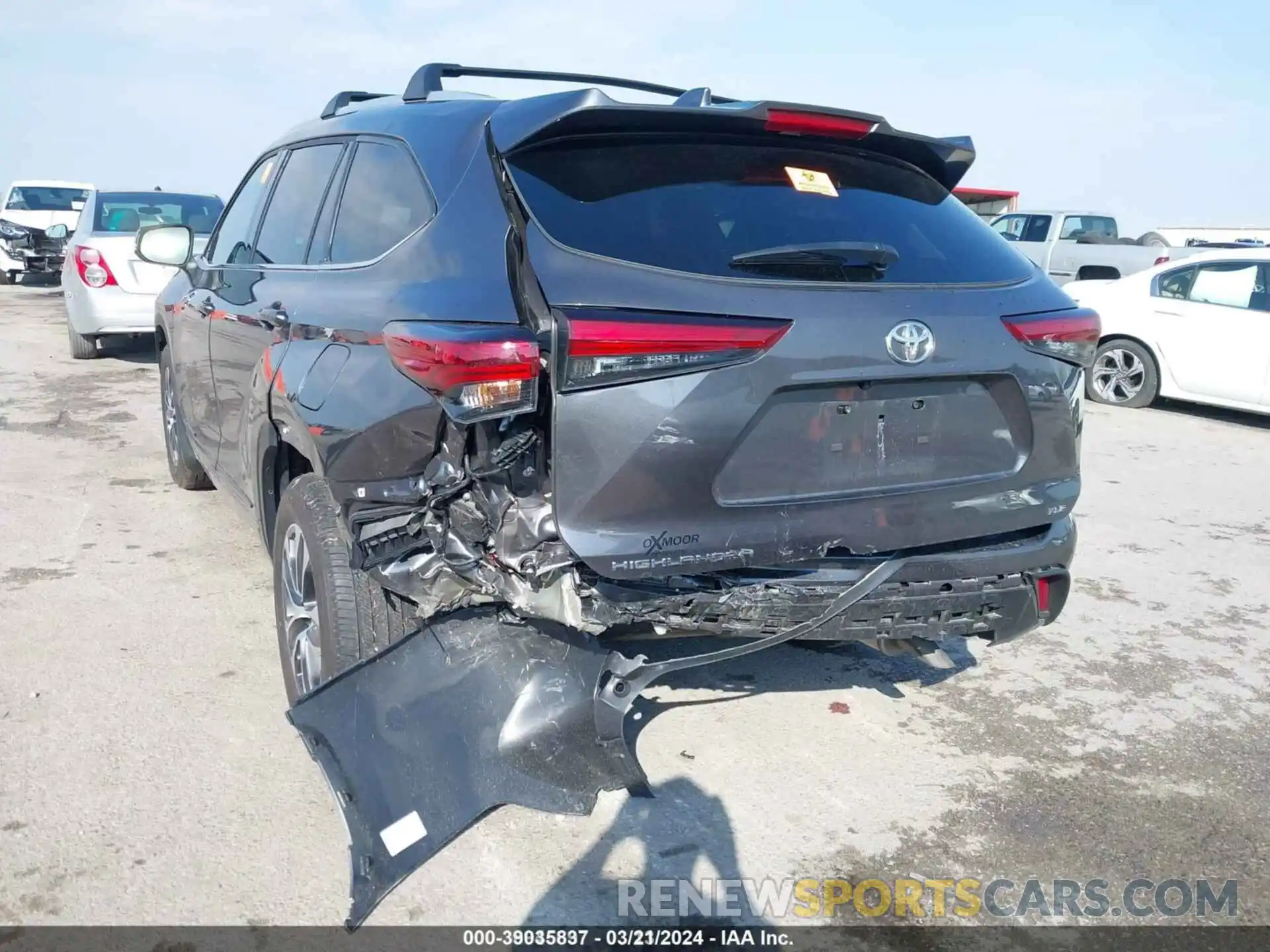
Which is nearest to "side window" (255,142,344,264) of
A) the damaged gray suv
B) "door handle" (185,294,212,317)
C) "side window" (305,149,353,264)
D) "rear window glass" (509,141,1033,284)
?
"side window" (305,149,353,264)

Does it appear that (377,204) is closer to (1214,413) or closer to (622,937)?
(622,937)

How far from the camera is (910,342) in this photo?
8.87 feet

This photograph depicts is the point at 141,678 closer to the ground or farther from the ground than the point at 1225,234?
closer to the ground

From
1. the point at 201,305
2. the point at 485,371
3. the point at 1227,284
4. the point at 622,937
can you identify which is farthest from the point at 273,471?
the point at 1227,284

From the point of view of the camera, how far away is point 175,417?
5.84 meters

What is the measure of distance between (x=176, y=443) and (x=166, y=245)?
1.36m

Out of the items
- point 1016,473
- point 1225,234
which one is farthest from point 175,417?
point 1225,234

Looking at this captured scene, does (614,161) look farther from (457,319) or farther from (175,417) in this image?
(175,417)

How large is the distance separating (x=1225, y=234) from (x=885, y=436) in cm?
2433

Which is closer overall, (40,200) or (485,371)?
(485,371)

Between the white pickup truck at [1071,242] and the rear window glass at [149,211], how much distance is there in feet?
39.3

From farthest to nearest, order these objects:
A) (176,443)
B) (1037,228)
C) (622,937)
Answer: (1037,228), (176,443), (622,937)

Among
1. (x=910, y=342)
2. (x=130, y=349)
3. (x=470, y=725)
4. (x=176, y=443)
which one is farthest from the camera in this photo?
(x=130, y=349)

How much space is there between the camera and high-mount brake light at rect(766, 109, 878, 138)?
283 centimetres
